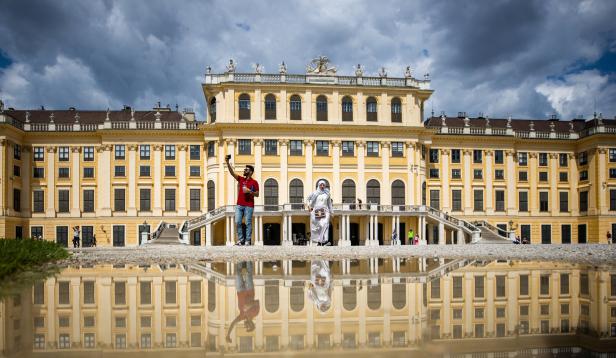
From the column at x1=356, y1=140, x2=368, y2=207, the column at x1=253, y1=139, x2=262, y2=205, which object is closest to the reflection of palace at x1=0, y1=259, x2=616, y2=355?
the column at x1=253, y1=139, x2=262, y2=205

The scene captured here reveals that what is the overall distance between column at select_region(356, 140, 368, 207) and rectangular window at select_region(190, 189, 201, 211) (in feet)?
52.8

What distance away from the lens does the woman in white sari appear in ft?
64.8

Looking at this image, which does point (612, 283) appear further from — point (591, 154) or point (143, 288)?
point (591, 154)

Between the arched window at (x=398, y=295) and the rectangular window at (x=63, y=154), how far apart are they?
53627mm

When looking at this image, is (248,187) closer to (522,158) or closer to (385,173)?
(385,173)

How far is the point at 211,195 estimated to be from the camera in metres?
52.2

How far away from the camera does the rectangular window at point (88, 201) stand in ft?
176

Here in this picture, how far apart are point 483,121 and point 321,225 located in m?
47.9

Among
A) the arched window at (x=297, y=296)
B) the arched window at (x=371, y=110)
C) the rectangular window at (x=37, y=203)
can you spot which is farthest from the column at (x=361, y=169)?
the arched window at (x=297, y=296)

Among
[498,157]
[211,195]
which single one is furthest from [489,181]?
[211,195]

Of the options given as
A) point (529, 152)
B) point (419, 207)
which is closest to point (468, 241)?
point (419, 207)

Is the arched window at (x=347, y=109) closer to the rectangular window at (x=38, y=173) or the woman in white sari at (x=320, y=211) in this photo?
the rectangular window at (x=38, y=173)

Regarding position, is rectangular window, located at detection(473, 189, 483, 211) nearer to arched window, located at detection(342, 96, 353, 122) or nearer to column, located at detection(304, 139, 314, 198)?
arched window, located at detection(342, 96, 353, 122)

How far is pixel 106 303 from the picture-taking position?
5.82 metres
